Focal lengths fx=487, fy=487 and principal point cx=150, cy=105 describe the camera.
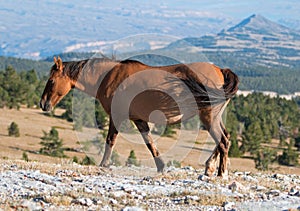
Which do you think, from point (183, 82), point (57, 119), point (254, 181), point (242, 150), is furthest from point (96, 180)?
point (57, 119)

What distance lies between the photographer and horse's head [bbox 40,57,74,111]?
11.9 m

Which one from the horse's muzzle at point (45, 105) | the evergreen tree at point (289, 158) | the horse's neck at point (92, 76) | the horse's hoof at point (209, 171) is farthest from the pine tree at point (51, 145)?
the horse's hoof at point (209, 171)

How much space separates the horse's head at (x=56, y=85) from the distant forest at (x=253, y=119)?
41010 mm

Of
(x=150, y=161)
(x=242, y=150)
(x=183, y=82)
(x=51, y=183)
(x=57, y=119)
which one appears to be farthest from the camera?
(x=57, y=119)

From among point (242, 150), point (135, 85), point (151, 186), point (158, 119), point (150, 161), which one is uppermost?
point (135, 85)

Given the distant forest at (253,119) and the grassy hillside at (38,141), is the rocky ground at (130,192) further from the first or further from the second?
the distant forest at (253,119)

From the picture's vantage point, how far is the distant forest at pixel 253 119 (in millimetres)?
58291

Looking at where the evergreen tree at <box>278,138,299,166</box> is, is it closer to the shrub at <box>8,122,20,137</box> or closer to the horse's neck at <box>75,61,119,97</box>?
the shrub at <box>8,122,20,137</box>

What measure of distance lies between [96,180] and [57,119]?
2599 inches

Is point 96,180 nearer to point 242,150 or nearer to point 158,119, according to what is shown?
point 158,119

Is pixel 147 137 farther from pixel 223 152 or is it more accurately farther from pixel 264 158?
pixel 264 158

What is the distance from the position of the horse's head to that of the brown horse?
0.32 metres

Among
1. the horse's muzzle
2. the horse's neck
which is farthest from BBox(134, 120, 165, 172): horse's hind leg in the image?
the horse's muzzle

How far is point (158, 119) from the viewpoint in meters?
10.8
